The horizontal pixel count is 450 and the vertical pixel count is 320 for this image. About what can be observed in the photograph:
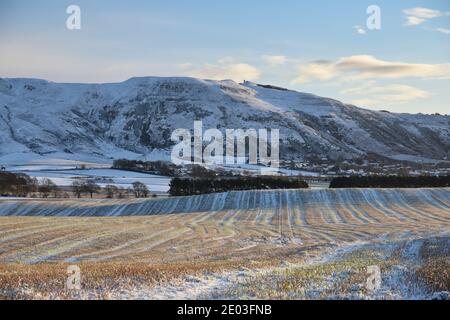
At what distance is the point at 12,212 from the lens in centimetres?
9231

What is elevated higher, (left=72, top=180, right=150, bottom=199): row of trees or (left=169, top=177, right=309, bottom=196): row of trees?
(left=169, top=177, right=309, bottom=196): row of trees

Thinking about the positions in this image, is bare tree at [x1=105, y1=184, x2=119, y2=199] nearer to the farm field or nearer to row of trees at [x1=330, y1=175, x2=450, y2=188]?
the farm field

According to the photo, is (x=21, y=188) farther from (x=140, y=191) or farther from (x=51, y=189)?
(x=140, y=191)

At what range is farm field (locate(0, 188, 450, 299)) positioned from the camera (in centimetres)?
1792

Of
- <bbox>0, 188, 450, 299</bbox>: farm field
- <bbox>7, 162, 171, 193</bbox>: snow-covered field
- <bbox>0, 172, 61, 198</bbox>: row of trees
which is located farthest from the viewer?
<bbox>7, 162, 171, 193</bbox>: snow-covered field

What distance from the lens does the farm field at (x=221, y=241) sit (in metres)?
17.9

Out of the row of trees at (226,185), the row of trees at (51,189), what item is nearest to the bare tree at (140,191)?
the row of trees at (51,189)

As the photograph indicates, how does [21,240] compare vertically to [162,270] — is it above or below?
below

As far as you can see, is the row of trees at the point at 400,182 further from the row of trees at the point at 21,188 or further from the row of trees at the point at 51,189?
the row of trees at the point at 21,188

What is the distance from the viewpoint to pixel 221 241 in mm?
48094

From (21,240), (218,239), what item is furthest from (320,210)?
(21,240)

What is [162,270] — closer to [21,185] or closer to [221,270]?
[221,270]

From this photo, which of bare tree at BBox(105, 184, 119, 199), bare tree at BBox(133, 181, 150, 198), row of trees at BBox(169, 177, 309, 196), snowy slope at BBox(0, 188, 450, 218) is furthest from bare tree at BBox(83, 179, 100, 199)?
snowy slope at BBox(0, 188, 450, 218)

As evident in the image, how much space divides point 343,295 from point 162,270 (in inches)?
330
